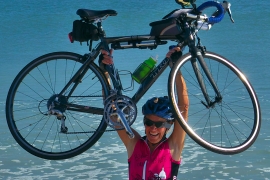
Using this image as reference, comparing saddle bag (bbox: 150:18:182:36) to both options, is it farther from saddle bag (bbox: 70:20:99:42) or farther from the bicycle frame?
saddle bag (bbox: 70:20:99:42)

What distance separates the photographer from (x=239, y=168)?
22.9ft

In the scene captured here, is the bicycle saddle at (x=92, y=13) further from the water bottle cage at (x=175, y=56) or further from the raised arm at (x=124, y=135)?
the water bottle cage at (x=175, y=56)

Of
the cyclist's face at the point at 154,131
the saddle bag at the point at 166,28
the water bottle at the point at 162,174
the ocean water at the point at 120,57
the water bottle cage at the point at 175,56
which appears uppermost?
the ocean water at the point at 120,57

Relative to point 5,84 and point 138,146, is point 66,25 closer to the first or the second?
point 5,84

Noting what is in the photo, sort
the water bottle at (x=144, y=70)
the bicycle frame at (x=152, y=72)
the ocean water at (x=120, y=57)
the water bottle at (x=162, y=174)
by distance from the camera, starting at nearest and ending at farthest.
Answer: the water bottle at (x=162, y=174), the bicycle frame at (x=152, y=72), the water bottle at (x=144, y=70), the ocean water at (x=120, y=57)

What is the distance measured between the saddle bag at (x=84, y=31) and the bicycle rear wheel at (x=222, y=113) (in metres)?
0.61

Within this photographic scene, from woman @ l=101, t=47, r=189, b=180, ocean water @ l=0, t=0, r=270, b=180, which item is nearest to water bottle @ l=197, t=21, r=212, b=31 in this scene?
woman @ l=101, t=47, r=189, b=180

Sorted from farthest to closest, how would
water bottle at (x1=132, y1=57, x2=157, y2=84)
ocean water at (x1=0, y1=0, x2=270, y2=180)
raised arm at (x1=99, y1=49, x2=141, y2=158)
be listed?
ocean water at (x1=0, y1=0, x2=270, y2=180) → water bottle at (x1=132, y1=57, x2=157, y2=84) → raised arm at (x1=99, y1=49, x2=141, y2=158)

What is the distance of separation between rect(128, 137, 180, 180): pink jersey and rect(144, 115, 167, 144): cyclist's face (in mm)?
48

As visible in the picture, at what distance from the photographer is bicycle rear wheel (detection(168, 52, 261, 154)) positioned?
3773mm

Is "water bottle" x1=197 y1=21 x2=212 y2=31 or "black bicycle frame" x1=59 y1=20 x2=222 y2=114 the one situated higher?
"water bottle" x1=197 y1=21 x2=212 y2=31

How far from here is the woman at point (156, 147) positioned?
3605mm

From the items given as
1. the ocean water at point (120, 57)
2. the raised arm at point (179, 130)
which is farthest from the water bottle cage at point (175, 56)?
the ocean water at point (120, 57)

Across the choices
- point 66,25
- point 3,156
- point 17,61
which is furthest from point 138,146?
point 66,25
